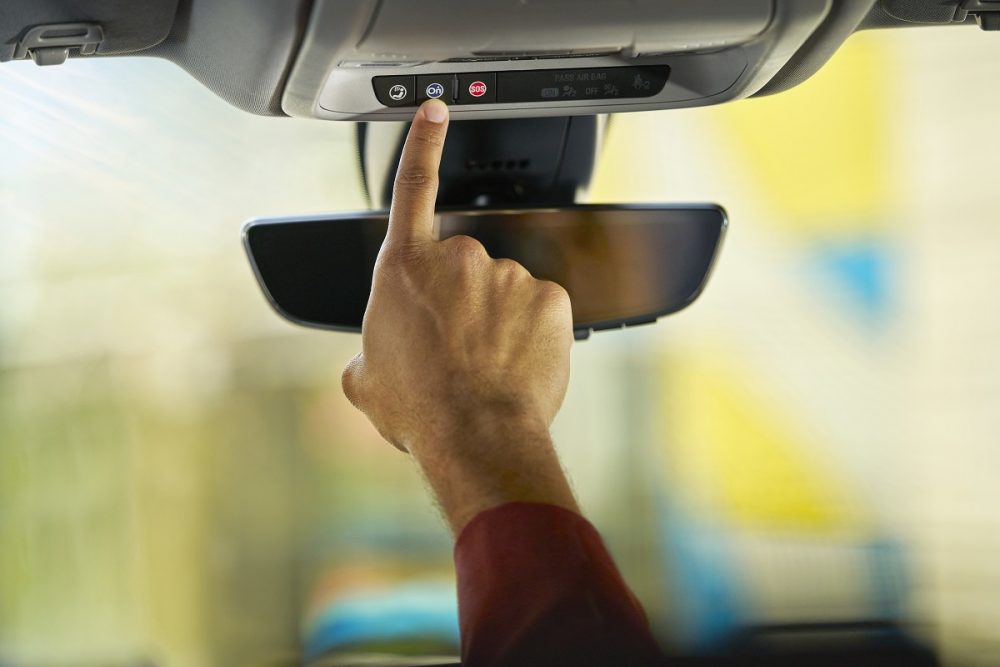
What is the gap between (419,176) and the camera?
676 millimetres

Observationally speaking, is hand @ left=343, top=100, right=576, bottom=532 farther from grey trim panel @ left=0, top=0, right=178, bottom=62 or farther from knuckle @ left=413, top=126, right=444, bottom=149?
grey trim panel @ left=0, top=0, right=178, bottom=62

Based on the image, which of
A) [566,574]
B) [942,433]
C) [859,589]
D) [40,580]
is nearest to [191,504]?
[40,580]

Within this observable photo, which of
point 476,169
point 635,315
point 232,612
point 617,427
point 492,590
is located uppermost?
point 476,169

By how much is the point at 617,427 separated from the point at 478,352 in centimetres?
187

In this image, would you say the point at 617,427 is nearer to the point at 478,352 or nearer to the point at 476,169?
the point at 476,169

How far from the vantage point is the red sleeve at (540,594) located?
1.44ft

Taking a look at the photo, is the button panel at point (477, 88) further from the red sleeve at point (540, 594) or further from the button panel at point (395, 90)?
the red sleeve at point (540, 594)

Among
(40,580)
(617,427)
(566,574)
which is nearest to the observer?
(566,574)

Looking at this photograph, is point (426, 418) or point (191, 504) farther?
point (191, 504)

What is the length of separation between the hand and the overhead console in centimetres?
4

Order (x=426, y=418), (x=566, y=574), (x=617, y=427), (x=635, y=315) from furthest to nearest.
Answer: (x=617, y=427) → (x=635, y=315) → (x=426, y=418) → (x=566, y=574)

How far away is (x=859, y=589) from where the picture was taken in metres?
2.47

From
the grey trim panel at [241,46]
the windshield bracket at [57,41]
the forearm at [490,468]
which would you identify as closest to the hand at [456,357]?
the forearm at [490,468]

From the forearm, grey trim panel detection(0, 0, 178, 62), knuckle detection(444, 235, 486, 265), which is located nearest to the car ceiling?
grey trim panel detection(0, 0, 178, 62)
